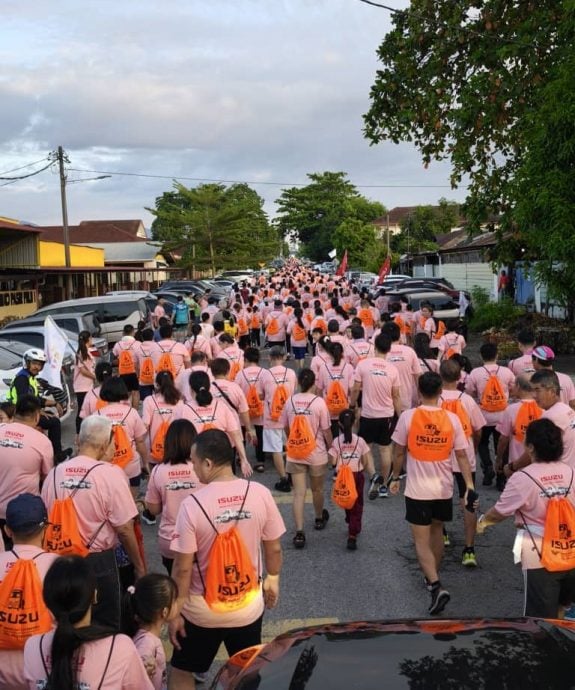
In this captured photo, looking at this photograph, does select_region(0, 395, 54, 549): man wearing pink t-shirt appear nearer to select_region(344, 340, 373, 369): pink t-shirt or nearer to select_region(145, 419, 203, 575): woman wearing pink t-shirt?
select_region(145, 419, 203, 575): woman wearing pink t-shirt

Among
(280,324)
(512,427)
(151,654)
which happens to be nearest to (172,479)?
(151,654)

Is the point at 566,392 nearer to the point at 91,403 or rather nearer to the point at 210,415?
the point at 210,415

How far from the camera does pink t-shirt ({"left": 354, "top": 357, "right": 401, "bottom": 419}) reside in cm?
794

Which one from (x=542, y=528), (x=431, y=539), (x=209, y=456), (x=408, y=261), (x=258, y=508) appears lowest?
(x=431, y=539)

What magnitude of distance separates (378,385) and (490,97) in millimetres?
11421

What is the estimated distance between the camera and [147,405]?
6.64 m

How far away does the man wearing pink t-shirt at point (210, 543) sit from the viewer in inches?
140

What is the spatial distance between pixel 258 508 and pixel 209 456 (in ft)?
1.19

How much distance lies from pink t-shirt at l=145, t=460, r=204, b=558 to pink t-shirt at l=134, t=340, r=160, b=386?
5760mm

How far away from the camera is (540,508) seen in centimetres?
426

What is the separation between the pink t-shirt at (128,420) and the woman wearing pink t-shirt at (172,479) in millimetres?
1406

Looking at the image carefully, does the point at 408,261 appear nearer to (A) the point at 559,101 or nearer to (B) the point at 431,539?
(A) the point at 559,101

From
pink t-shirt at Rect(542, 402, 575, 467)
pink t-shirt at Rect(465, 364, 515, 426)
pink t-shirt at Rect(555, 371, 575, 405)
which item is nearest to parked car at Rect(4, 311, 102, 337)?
pink t-shirt at Rect(465, 364, 515, 426)

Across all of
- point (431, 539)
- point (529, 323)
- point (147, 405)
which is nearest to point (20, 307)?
point (529, 323)
